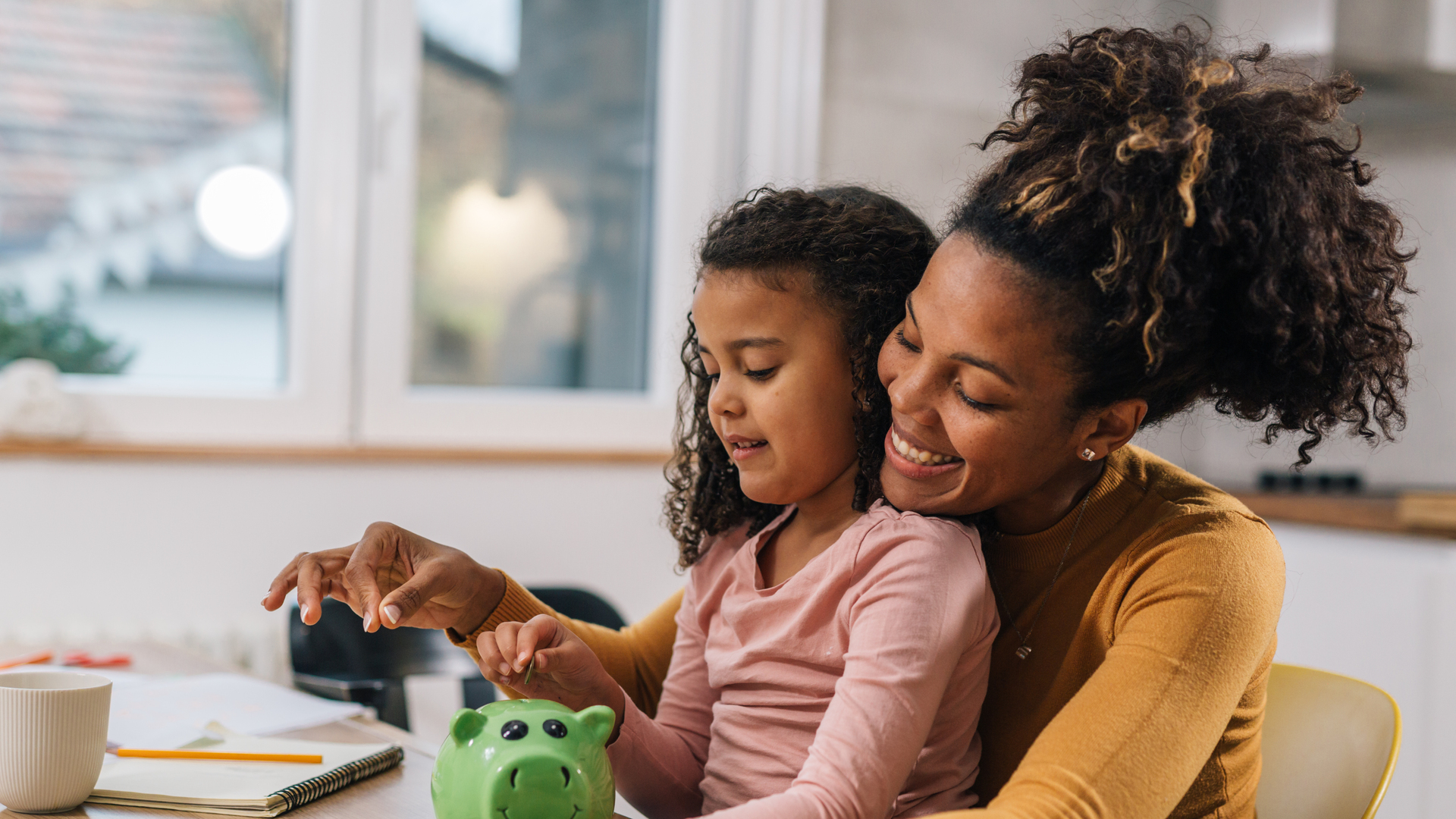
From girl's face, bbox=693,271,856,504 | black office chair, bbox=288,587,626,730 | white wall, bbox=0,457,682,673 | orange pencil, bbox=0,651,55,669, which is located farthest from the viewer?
white wall, bbox=0,457,682,673

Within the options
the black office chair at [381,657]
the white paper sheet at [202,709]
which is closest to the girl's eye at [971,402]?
the white paper sheet at [202,709]

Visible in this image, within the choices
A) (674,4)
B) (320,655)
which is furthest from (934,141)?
(320,655)

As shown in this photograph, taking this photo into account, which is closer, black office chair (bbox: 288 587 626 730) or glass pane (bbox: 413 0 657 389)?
black office chair (bbox: 288 587 626 730)

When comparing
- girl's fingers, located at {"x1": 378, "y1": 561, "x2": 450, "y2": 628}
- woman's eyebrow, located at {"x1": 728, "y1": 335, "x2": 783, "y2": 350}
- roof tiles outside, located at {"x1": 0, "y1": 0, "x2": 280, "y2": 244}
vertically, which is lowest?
girl's fingers, located at {"x1": 378, "y1": 561, "x2": 450, "y2": 628}

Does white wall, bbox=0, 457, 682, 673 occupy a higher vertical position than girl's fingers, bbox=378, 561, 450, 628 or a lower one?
lower

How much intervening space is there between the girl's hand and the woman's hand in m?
0.08

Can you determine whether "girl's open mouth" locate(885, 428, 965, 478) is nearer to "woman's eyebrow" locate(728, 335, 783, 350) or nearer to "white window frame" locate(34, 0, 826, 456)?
"woman's eyebrow" locate(728, 335, 783, 350)

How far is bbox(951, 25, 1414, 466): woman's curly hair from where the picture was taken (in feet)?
2.61

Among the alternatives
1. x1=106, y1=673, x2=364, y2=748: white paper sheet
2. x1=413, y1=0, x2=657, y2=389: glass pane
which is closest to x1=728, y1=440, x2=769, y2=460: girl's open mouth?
x1=106, y1=673, x2=364, y2=748: white paper sheet

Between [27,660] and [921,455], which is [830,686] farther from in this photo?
[27,660]

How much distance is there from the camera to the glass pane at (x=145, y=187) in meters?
2.28

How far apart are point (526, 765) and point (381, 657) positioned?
3.37ft

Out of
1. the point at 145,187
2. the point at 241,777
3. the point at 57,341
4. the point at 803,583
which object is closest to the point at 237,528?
the point at 57,341

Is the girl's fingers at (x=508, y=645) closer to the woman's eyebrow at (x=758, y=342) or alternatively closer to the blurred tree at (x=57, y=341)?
the woman's eyebrow at (x=758, y=342)
